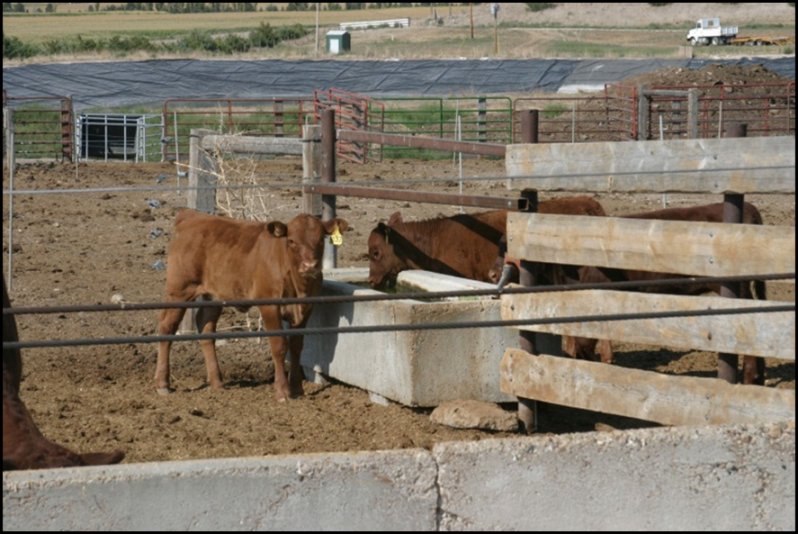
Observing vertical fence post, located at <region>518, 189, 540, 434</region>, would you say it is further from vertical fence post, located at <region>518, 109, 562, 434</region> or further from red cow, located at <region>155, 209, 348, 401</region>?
red cow, located at <region>155, 209, 348, 401</region>

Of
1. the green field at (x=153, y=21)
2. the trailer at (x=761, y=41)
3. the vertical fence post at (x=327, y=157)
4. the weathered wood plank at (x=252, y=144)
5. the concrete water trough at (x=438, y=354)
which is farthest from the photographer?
the green field at (x=153, y=21)

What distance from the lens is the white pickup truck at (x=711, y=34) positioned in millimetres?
66000

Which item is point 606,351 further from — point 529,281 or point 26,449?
point 26,449

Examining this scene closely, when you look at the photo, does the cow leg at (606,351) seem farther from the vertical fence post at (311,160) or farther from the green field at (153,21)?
the green field at (153,21)

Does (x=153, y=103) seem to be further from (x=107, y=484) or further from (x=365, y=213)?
(x=107, y=484)

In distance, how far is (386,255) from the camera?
10.5 meters

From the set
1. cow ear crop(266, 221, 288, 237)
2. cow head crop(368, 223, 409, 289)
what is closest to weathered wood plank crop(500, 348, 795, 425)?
cow ear crop(266, 221, 288, 237)

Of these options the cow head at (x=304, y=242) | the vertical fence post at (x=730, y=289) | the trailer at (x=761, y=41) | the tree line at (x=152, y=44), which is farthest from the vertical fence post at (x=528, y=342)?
the trailer at (x=761, y=41)

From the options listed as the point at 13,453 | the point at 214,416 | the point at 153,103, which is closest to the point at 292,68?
the point at 153,103

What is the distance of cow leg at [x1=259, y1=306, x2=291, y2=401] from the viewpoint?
8.58m

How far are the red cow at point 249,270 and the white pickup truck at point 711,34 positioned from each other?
2351 inches

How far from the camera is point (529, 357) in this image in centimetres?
736

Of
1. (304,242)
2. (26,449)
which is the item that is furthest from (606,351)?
(26,449)

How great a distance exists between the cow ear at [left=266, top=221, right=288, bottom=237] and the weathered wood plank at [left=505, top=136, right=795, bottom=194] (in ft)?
5.80
